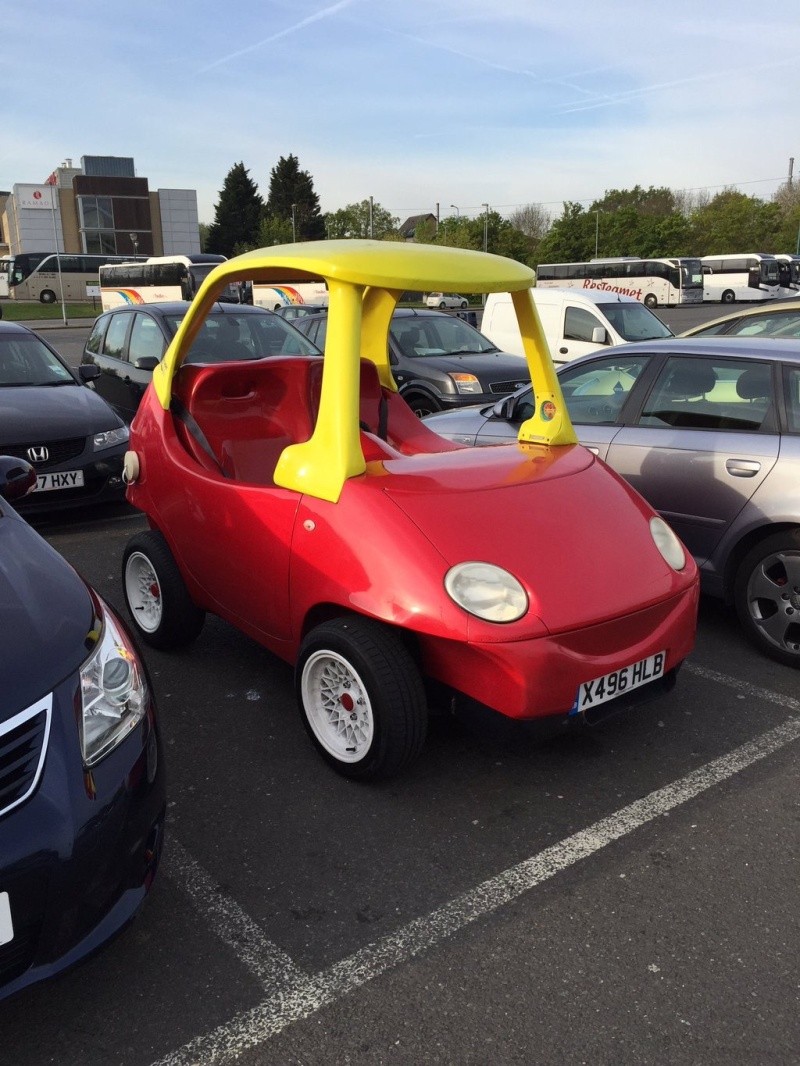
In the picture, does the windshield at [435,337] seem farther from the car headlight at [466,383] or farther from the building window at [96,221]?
the building window at [96,221]

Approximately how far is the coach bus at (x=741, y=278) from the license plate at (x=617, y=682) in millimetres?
48752

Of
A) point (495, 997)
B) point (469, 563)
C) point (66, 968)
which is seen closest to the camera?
point (66, 968)

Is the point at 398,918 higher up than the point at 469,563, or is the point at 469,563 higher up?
the point at 469,563

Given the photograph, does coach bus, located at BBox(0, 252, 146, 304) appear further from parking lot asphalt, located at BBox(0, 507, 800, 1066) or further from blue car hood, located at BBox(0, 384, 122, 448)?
parking lot asphalt, located at BBox(0, 507, 800, 1066)

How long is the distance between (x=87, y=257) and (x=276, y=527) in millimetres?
49190

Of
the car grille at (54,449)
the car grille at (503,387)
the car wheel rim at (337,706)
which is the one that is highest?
the car grille at (503,387)

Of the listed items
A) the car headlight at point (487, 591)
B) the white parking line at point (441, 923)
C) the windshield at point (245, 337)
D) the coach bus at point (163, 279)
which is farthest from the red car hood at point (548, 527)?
the coach bus at point (163, 279)

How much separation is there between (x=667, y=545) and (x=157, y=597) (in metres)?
2.46

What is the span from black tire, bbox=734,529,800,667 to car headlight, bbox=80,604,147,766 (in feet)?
10.0

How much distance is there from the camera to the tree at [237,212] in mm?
85500

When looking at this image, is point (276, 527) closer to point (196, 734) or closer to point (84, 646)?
point (196, 734)

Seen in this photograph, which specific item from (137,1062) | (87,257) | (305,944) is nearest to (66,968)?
(137,1062)

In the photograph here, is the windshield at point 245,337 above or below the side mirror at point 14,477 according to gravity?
above

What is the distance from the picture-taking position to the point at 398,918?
8.41ft
